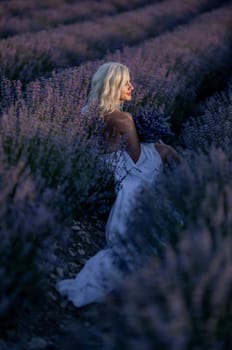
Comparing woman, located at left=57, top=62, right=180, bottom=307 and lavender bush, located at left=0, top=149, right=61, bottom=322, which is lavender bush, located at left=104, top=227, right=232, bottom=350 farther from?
woman, located at left=57, top=62, right=180, bottom=307

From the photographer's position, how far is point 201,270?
1676 millimetres

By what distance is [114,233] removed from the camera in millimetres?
2850

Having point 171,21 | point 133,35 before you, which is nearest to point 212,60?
point 133,35

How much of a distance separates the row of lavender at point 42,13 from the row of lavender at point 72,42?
21.8 inches

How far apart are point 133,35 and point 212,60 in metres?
2.45

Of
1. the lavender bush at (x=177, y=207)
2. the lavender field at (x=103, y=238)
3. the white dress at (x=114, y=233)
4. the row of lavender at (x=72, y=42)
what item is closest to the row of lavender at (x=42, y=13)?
the row of lavender at (x=72, y=42)

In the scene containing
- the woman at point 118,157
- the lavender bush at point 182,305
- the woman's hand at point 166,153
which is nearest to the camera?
the lavender bush at point 182,305

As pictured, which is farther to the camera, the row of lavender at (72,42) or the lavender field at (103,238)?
the row of lavender at (72,42)

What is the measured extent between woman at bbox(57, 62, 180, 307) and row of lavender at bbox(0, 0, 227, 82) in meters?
1.61

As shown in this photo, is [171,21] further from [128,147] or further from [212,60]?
[128,147]

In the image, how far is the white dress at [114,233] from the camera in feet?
7.92

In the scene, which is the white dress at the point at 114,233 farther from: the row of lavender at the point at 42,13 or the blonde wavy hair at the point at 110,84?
the row of lavender at the point at 42,13

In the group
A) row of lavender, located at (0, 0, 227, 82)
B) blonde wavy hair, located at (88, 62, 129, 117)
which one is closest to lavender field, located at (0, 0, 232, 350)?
blonde wavy hair, located at (88, 62, 129, 117)

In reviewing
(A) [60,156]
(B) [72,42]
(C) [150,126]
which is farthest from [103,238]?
(B) [72,42]
